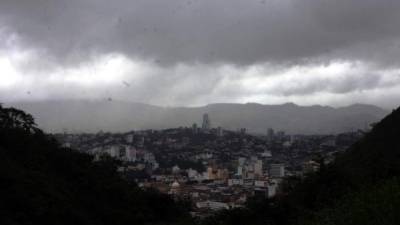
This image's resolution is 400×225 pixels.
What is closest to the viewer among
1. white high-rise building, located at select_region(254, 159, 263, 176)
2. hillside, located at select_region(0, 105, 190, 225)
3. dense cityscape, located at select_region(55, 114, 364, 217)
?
hillside, located at select_region(0, 105, 190, 225)

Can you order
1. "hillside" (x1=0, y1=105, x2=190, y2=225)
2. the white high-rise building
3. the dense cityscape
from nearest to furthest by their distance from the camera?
1. "hillside" (x1=0, y1=105, x2=190, y2=225)
2. the dense cityscape
3. the white high-rise building

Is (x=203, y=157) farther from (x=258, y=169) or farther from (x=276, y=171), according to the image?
(x=276, y=171)

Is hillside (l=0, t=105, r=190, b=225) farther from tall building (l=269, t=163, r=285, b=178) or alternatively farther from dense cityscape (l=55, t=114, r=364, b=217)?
tall building (l=269, t=163, r=285, b=178)

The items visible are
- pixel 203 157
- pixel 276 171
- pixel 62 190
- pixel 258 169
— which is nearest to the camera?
pixel 62 190

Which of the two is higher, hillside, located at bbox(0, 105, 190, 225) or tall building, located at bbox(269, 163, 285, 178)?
hillside, located at bbox(0, 105, 190, 225)

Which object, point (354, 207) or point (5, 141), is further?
point (5, 141)

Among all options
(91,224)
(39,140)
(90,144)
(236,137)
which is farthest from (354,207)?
(236,137)

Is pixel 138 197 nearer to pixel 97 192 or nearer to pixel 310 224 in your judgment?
pixel 97 192

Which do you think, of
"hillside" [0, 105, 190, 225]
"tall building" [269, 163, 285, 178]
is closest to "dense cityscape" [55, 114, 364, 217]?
"tall building" [269, 163, 285, 178]

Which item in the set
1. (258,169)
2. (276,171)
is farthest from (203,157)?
(276,171)
